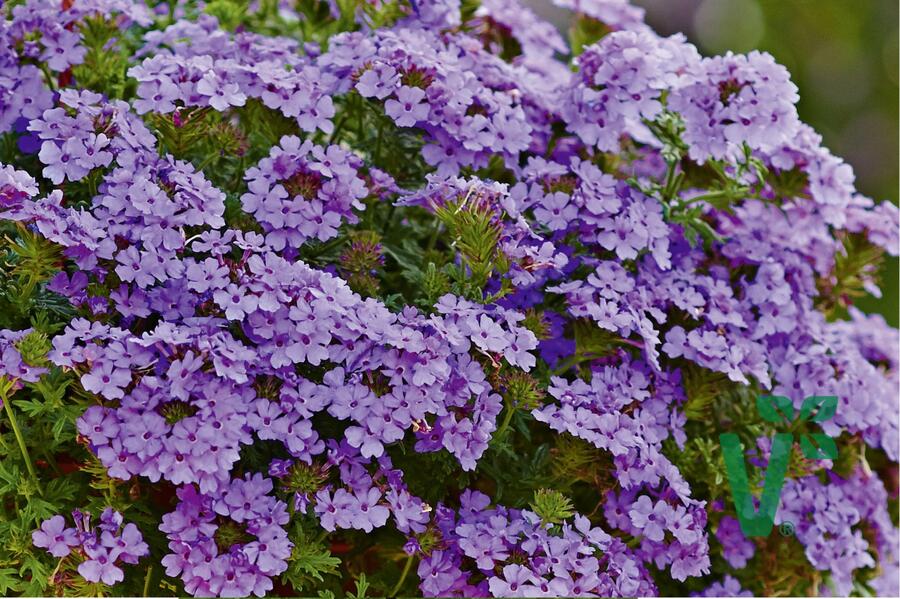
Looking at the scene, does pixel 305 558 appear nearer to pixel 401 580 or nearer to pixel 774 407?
pixel 401 580

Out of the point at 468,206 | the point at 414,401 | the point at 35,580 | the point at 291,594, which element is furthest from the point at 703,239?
the point at 35,580

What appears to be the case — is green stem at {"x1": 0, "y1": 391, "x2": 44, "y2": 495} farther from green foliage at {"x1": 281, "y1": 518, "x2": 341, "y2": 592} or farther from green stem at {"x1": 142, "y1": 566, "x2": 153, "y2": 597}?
green foliage at {"x1": 281, "y1": 518, "x2": 341, "y2": 592}

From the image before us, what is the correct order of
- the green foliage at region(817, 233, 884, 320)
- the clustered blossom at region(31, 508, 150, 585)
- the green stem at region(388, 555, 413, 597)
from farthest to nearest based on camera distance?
the green foliage at region(817, 233, 884, 320)
the green stem at region(388, 555, 413, 597)
the clustered blossom at region(31, 508, 150, 585)

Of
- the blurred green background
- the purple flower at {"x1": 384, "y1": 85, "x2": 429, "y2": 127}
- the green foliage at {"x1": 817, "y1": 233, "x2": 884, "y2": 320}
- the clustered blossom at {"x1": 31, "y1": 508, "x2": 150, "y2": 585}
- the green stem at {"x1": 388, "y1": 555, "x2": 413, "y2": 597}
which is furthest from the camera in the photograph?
Result: the blurred green background

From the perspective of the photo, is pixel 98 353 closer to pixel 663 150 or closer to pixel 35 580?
pixel 35 580

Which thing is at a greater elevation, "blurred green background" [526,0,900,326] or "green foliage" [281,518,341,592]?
"blurred green background" [526,0,900,326]

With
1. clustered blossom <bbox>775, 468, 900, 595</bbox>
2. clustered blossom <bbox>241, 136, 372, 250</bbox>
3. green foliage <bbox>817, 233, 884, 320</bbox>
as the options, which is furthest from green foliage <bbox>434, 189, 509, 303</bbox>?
green foliage <bbox>817, 233, 884, 320</bbox>
